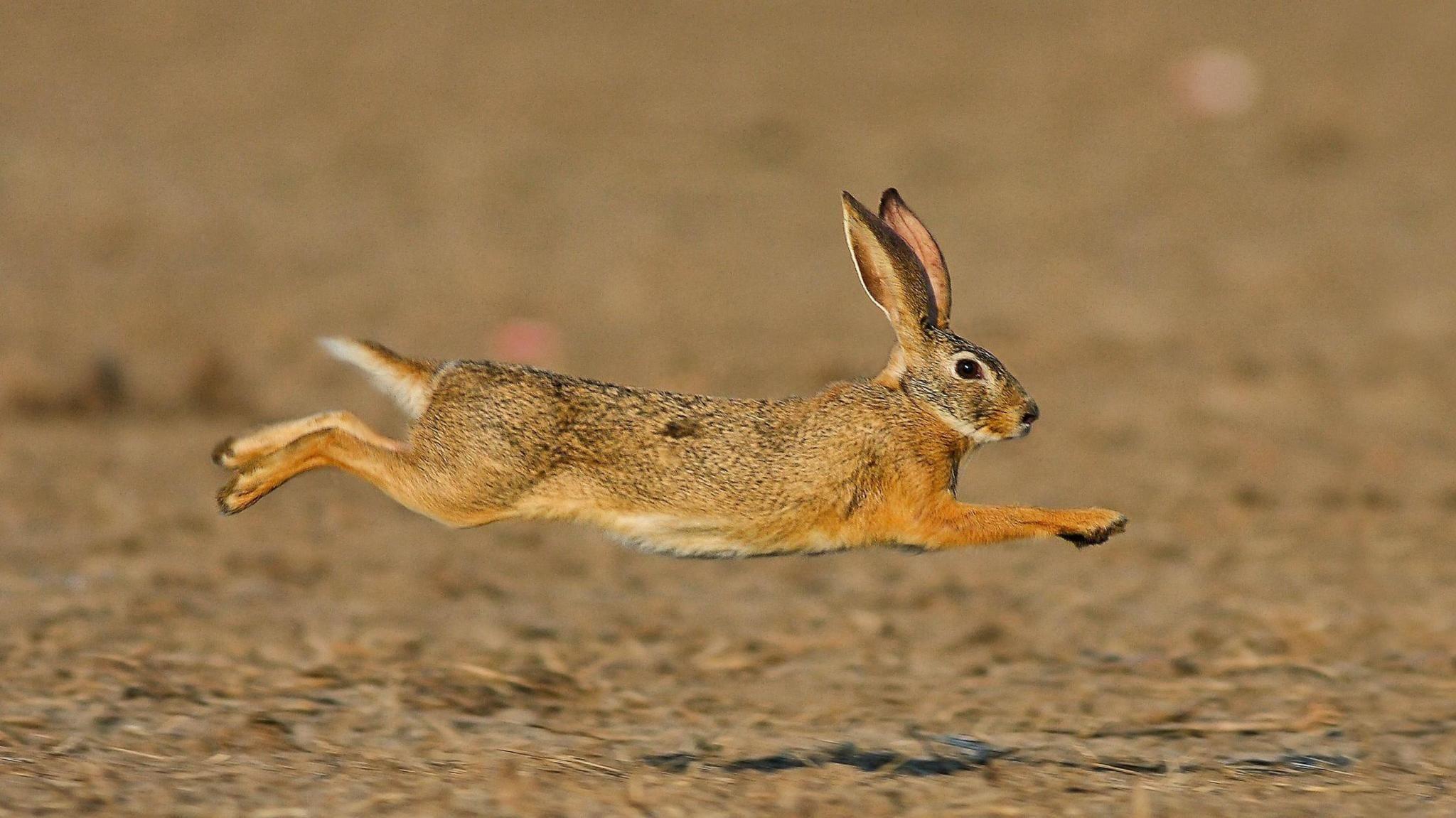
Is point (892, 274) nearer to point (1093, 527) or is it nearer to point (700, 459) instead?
point (700, 459)

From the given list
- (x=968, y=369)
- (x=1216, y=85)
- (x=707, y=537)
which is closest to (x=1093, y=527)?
(x=968, y=369)

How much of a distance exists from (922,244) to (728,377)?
6156mm

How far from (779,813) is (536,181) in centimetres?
1081

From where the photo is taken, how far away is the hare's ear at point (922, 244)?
17.1ft

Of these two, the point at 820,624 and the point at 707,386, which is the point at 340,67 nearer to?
the point at 707,386

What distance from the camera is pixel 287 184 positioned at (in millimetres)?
14641

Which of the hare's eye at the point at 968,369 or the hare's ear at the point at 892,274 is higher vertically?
the hare's ear at the point at 892,274

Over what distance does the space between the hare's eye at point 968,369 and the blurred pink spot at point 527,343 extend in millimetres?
6685

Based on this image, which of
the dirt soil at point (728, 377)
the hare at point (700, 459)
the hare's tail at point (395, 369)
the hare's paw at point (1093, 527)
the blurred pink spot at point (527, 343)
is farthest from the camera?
the blurred pink spot at point (527, 343)

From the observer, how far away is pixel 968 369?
4980mm

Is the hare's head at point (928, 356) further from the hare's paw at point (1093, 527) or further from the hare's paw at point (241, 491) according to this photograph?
the hare's paw at point (241, 491)


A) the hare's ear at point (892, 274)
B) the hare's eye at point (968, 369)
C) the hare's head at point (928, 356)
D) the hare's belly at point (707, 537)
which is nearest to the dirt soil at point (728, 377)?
the hare's belly at point (707, 537)

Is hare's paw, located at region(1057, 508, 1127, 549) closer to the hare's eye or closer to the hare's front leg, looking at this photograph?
the hare's front leg

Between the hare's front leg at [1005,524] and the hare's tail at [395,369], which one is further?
the hare's tail at [395,369]
